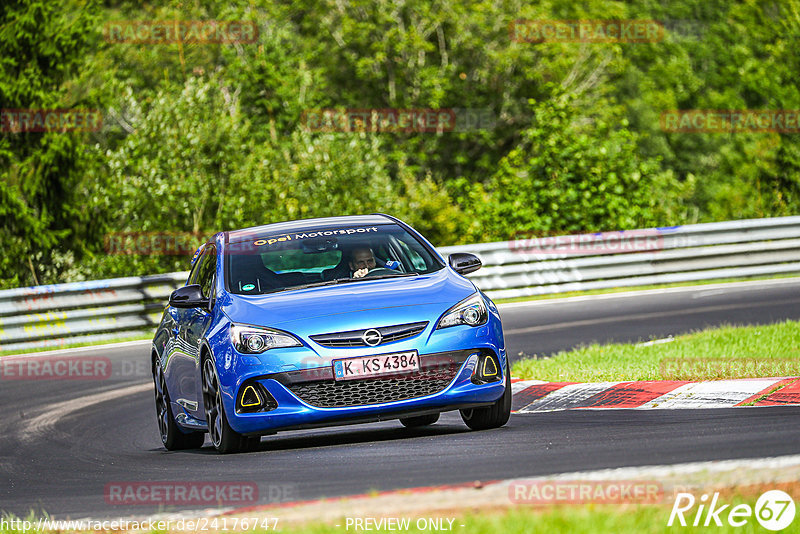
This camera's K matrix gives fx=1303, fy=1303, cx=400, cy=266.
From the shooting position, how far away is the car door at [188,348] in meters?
8.89

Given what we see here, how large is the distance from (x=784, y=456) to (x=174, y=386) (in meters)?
4.99

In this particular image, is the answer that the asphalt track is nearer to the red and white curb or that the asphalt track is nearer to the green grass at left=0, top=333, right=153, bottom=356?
the red and white curb

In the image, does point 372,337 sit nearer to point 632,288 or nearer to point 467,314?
point 467,314

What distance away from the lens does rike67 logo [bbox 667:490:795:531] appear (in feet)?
15.5

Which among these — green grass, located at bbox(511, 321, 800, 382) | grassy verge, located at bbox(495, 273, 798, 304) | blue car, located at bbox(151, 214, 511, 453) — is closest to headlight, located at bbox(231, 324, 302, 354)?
blue car, located at bbox(151, 214, 511, 453)

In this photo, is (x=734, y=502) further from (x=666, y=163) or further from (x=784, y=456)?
(x=666, y=163)

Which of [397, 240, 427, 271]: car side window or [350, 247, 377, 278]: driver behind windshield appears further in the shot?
[397, 240, 427, 271]: car side window

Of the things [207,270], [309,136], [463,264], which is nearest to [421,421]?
[463,264]

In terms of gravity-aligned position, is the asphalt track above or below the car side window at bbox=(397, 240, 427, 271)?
below

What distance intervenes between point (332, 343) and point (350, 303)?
363 millimetres

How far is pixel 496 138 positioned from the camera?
49812 millimetres

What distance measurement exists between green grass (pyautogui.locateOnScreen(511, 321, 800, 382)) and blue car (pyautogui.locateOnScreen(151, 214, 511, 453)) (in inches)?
89.9

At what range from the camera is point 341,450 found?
806cm

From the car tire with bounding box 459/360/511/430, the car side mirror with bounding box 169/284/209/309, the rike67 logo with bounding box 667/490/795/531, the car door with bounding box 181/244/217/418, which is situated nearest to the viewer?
the rike67 logo with bounding box 667/490/795/531
